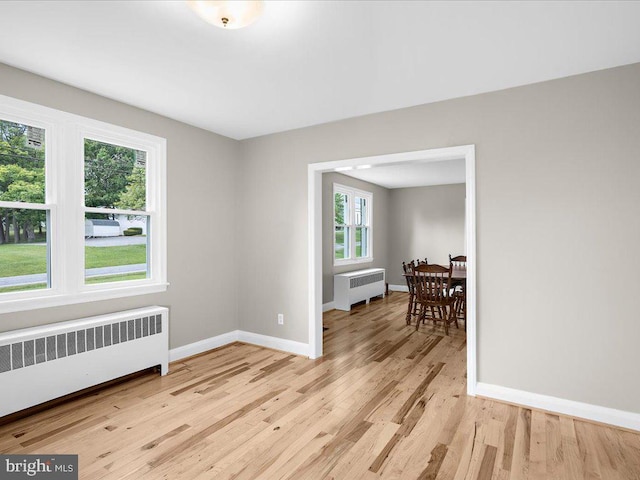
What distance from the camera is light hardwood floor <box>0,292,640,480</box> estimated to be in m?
2.14

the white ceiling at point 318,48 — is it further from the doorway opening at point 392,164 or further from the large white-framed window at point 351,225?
the large white-framed window at point 351,225

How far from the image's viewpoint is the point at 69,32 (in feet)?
7.30

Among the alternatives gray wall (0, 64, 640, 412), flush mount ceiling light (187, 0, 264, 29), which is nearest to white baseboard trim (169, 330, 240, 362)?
gray wall (0, 64, 640, 412)

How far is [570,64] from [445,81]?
855 millimetres

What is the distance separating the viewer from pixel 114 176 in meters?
3.49

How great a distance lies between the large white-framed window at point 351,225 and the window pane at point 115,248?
3.86m

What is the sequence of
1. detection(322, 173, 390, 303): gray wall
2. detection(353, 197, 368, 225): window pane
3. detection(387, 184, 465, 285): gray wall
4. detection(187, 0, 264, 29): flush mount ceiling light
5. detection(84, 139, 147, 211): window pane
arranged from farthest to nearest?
1. detection(387, 184, 465, 285): gray wall
2. detection(353, 197, 368, 225): window pane
3. detection(322, 173, 390, 303): gray wall
4. detection(84, 139, 147, 211): window pane
5. detection(187, 0, 264, 29): flush mount ceiling light

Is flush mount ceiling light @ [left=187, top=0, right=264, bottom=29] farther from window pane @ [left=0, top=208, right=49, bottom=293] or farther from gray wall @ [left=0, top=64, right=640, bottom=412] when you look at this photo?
window pane @ [left=0, top=208, right=49, bottom=293]

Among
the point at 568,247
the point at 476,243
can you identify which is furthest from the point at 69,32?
the point at 568,247

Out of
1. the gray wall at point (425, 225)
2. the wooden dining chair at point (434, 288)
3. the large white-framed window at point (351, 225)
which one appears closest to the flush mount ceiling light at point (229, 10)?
the wooden dining chair at point (434, 288)

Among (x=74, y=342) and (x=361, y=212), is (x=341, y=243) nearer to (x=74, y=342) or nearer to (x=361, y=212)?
(x=361, y=212)

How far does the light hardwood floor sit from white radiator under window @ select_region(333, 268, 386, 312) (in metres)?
2.88

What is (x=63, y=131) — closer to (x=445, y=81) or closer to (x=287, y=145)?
(x=287, y=145)

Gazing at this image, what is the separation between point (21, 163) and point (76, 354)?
1595 millimetres
